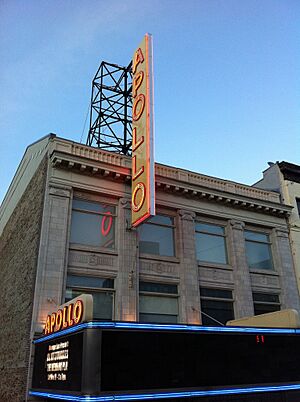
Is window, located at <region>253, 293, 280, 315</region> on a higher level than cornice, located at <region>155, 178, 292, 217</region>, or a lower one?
lower

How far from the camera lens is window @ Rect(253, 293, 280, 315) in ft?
67.3

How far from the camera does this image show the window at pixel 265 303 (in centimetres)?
2050

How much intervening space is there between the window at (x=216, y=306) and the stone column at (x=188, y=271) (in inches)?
23.1

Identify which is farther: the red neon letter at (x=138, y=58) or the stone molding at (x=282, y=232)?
the stone molding at (x=282, y=232)

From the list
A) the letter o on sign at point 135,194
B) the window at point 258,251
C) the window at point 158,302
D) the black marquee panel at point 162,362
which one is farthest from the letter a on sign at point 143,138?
the window at point 258,251

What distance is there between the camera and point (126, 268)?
17609 millimetres

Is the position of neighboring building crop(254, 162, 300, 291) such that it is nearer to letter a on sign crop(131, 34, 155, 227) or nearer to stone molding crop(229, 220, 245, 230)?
stone molding crop(229, 220, 245, 230)

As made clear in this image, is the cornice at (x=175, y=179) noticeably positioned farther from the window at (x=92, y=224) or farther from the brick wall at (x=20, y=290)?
the window at (x=92, y=224)

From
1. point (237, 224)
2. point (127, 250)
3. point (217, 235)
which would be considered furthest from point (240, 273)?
point (127, 250)

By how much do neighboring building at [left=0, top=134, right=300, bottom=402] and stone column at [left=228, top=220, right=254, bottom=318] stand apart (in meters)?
0.06

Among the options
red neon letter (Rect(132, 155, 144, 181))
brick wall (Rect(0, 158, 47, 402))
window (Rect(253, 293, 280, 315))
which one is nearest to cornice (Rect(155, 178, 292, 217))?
red neon letter (Rect(132, 155, 144, 181))

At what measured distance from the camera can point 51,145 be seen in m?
18.6

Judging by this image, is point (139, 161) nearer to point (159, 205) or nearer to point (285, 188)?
point (159, 205)

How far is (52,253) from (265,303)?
11692 millimetres
